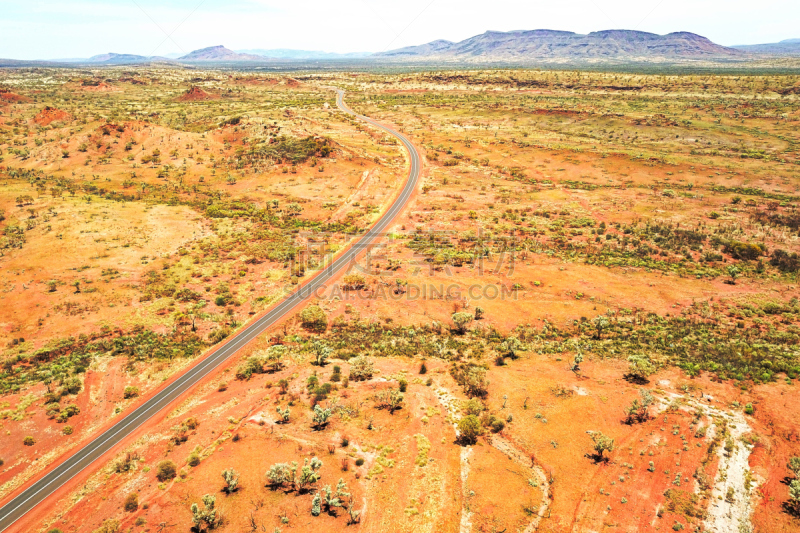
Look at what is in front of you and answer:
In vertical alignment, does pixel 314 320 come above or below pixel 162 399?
above

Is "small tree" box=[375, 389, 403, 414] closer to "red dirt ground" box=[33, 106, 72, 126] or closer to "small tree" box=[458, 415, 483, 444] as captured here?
"small tree" box=[458, 415, 483, 444]

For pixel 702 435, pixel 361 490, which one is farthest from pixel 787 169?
pixel 361 490

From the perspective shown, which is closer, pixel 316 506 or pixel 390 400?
pixel 316 506

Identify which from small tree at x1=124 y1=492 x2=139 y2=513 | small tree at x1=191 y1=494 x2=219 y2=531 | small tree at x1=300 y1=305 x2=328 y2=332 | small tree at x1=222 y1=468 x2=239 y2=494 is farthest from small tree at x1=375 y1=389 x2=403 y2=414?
small tree at x1=124 y1=492 x2=139 y2=513

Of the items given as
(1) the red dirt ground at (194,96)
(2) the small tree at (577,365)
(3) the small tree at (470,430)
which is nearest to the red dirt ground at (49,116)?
(1) the red dirt ground at (194,96)

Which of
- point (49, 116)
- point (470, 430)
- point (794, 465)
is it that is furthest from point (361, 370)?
point (49, 116)

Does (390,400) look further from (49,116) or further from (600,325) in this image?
(49,116)

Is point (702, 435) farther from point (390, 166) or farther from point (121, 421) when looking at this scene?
point (390, 166)
